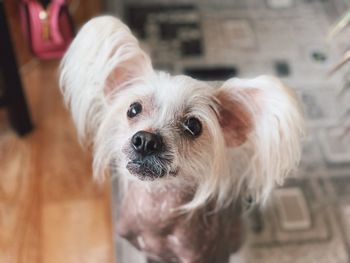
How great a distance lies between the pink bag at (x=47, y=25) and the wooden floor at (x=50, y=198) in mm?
169

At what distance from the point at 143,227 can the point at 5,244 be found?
0.40m

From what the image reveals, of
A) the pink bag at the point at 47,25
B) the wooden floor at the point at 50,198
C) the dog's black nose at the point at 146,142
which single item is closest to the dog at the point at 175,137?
the dog's black nose at the point at 146,142

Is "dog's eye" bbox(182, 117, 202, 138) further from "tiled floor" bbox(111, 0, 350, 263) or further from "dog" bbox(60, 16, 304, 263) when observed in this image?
"tiled floor" bbox(111, 0, 350, 263)

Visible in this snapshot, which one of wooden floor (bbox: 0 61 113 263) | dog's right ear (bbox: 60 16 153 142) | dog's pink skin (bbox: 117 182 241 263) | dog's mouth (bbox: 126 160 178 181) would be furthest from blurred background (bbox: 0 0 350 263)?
dog's mouth (bbox: 126 160 178 181)

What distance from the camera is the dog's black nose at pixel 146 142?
92cm

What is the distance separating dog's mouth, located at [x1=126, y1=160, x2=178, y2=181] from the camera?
0.94 meters

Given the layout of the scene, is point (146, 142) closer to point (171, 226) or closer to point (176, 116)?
point (176, 116)

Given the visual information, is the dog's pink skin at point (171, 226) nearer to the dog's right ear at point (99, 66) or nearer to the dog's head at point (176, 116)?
the dog's head at point (176, 116)

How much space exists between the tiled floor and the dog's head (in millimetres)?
309

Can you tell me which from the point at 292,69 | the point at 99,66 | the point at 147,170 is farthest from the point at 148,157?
the point at 292,69

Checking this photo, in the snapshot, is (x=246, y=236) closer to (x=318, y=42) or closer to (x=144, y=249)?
(x=144, y=249)

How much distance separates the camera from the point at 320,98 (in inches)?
61.8

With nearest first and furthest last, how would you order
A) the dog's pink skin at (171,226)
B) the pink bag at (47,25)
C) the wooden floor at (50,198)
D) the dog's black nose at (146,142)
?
the dog's black nose at (146,142) → the dog's pink skin at (171,226) → the wooden floor at (50,198) → the pink bag at (47,25)

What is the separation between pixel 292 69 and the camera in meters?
1.62
